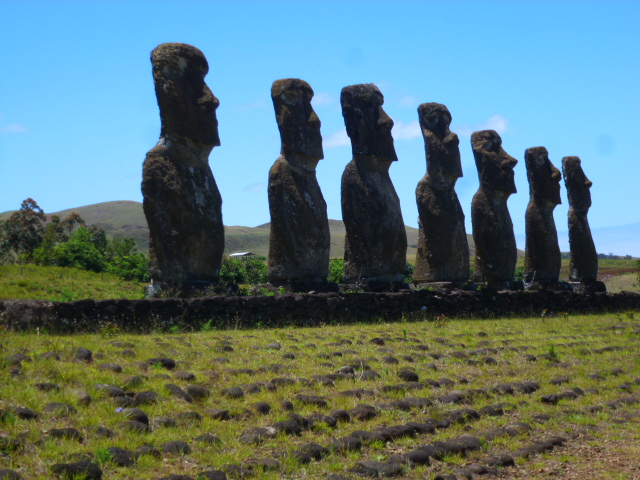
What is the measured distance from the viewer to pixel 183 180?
1348 cm

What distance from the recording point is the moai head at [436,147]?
1892 cm

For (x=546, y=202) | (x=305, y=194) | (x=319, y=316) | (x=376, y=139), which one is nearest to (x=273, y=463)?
(x=319, y=316)

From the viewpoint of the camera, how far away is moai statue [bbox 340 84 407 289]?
1664cm

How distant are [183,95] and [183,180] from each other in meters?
1.50

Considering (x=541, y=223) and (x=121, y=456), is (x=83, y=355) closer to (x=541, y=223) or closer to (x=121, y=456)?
(x=121, y=456)

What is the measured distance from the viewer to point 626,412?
9.59m

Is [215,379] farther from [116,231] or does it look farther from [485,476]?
[116,231]

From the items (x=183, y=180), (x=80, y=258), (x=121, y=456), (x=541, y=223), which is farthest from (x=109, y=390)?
(x=541, y=223)

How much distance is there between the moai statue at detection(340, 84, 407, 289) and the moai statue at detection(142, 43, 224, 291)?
3727 millimetres

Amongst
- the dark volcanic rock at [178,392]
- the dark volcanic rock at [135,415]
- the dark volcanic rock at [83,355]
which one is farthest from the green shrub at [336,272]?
the dark volcanic rock at [135,415]

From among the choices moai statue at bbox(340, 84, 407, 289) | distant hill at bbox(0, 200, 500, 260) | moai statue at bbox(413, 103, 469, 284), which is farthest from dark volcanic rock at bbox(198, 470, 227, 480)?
distant hill at bbox(0, 200, 500, 260)

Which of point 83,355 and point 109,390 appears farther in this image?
point 83,355

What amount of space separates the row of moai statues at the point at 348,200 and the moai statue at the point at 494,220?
0.09 feet

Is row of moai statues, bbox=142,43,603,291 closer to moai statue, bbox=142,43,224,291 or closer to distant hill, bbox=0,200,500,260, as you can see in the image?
moai statue, bbox=142,43,224,291
